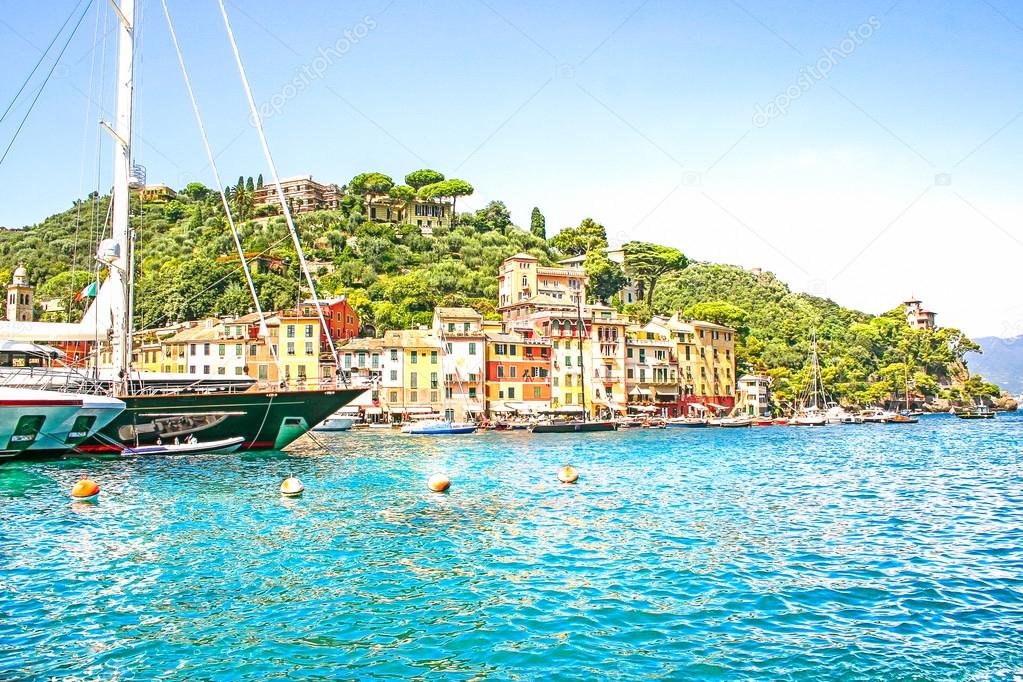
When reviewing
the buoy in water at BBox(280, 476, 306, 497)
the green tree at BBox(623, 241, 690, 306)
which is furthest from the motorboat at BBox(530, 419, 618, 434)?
the green tree at BBox(623, 241, 690, 306)

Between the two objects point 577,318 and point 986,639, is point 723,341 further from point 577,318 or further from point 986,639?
point 986,639

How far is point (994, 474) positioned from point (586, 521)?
20438 millimetres

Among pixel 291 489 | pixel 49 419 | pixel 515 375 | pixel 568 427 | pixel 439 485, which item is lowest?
pixel 439 485

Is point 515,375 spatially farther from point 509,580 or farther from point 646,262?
point 509,580

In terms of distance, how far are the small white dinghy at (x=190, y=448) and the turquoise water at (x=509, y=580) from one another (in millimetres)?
5092

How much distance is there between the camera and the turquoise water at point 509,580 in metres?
9.48

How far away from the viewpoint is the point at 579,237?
422 feet

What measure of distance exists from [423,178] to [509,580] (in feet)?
413

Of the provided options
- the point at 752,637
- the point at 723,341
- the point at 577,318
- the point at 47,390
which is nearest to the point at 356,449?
the point at 47,390

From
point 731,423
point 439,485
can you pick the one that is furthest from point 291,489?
point 731,423

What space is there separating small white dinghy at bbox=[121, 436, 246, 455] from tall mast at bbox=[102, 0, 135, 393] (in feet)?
10.5

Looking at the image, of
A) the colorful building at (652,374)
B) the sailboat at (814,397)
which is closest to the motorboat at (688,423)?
the colorful building at (652,374)

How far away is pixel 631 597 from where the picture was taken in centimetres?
1209

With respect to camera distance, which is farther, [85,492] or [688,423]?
[688,423]
